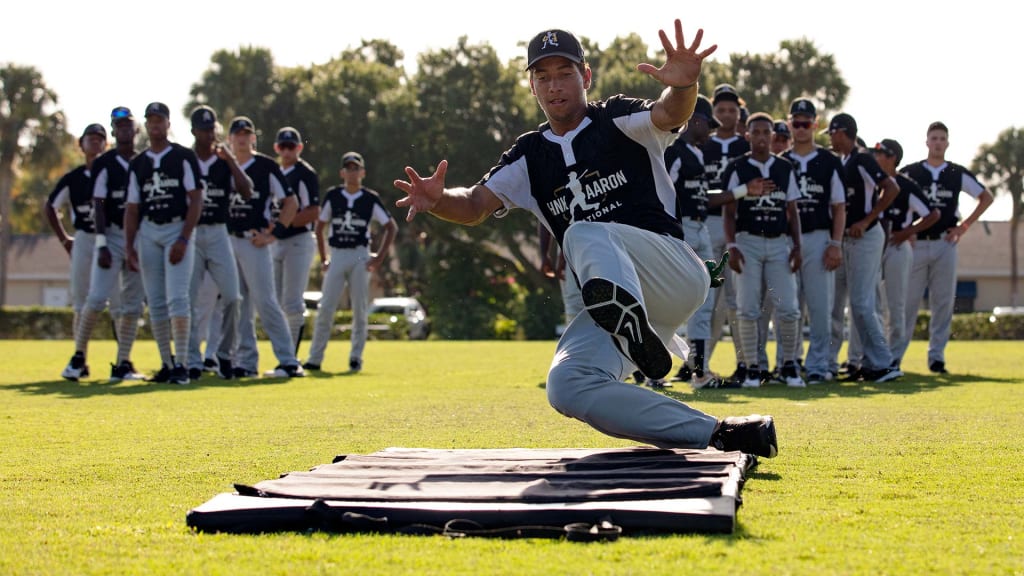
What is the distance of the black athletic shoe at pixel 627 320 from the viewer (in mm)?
4879

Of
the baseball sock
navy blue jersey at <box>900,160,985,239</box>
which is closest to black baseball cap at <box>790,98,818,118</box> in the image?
navy blue jersey at <box>900,160,985,239</box>

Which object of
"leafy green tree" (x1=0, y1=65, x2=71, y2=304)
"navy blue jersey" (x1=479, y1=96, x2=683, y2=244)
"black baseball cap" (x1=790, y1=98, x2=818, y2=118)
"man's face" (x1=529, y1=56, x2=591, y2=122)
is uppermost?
"leafy green tree" (x1=0, y1=65, x2=71, y2=304)

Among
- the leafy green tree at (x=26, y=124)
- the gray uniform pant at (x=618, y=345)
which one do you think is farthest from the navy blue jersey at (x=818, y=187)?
the leafy green tree at (x=26, y=124)

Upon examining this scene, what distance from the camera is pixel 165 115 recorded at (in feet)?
39.4

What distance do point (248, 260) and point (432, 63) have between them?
37.6 m

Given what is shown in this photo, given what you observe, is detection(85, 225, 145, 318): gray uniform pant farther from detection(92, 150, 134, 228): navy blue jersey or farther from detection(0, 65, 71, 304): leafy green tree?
detection(0, 65, 71, 304): leafy green tree

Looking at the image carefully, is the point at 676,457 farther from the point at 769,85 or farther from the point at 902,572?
the point at 769,85

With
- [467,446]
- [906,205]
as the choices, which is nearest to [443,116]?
[906,205]

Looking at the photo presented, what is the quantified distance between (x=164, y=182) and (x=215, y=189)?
0.83m

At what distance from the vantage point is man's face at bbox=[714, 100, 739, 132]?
1221cm

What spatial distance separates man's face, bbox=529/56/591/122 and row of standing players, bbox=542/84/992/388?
4.99m

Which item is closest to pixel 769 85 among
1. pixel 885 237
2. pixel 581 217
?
pixel 885 237

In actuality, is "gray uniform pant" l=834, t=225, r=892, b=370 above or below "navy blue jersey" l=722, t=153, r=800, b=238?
below

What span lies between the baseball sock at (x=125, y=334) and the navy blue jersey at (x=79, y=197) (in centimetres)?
108
